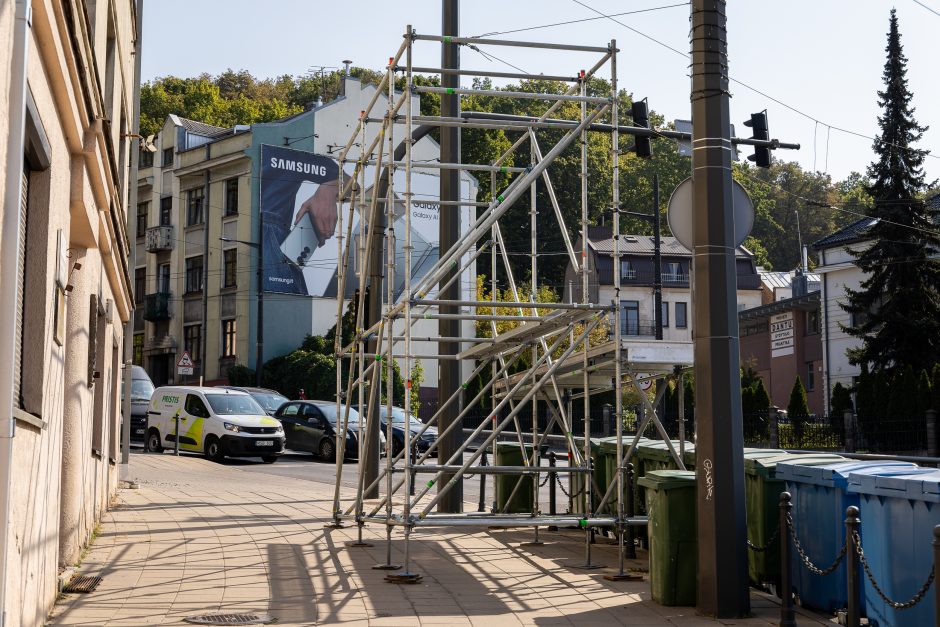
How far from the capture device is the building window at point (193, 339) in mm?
54750

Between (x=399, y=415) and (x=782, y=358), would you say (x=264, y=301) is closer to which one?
(x=399, y=415)

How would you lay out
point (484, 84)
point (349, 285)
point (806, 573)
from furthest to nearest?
point (484, 84) < point (349, 285) < point (806, 573)

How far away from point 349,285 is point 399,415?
61.0 ft

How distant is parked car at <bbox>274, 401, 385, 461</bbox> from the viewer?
1135 inches

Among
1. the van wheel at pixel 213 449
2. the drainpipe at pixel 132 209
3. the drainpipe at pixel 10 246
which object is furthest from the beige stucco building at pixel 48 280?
the van wheel at pixel 213 449

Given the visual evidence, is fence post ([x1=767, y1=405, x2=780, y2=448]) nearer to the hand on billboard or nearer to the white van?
the white van

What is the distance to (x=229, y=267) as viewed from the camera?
5322 cm

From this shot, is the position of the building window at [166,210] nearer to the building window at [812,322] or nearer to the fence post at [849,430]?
the building window at [812,322]

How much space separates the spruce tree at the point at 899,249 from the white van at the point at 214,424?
24.9 metres

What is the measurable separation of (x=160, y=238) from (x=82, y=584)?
4903 centimetres

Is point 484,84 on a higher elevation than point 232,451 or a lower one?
higher

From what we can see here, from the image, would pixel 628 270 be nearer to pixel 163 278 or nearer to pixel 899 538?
pixel 163 278

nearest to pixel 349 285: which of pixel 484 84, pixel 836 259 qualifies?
pixel 836 259

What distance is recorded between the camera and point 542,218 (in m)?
76.6
